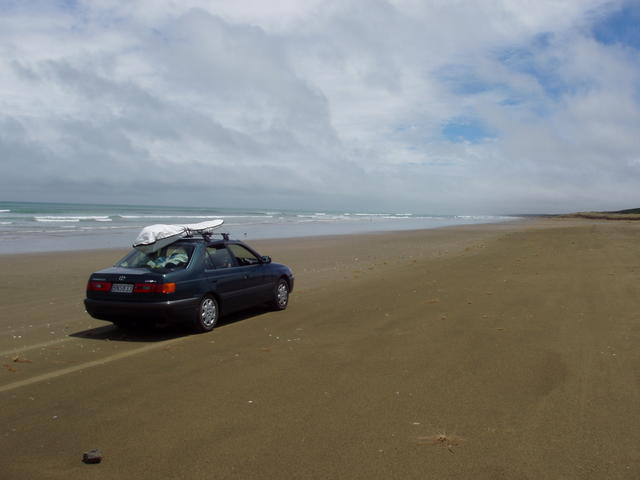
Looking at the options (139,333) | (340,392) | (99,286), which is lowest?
(139,333)

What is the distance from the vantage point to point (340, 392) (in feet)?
18.2

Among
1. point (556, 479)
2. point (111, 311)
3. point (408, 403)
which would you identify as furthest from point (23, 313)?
point (556, 479)

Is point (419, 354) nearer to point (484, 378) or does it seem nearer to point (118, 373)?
point (484, 378)

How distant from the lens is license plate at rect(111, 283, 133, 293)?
26.8 feet

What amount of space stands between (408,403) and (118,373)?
127 inches

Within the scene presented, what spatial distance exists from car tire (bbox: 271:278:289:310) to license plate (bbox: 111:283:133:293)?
2.91 m

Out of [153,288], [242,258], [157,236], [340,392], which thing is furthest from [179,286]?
[340,392]

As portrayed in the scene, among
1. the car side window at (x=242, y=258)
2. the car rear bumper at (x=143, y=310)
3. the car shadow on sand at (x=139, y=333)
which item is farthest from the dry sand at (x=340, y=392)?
the car side window at (x=242, y=258)

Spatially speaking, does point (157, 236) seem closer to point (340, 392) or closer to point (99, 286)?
point (99, 286)

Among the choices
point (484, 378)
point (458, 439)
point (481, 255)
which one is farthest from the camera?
point (481, 255)

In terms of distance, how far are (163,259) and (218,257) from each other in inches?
36.1

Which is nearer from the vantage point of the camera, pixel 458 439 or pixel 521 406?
pixel 458 439

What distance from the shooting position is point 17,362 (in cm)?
689

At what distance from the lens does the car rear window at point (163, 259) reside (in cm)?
866
